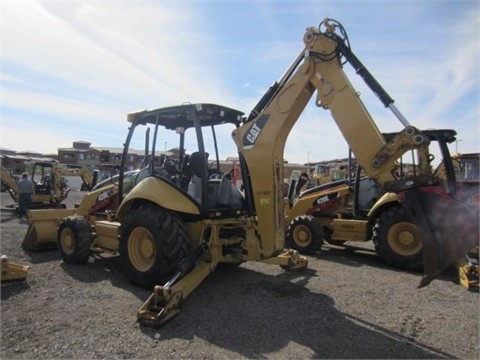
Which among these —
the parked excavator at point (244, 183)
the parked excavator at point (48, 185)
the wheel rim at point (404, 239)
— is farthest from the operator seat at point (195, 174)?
the parked excavator at point (48, 185)

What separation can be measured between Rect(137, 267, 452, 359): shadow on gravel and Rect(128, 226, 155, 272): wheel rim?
2.86ft

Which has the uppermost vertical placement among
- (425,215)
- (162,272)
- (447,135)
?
(447,135)

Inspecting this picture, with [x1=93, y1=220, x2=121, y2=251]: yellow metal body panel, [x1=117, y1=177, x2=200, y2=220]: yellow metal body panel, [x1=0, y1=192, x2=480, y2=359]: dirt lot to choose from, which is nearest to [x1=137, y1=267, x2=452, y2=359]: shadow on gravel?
[x1=0, y1=192, x2=480, y2=359]: dirt lot

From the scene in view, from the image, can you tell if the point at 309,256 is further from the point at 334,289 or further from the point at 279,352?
the point at 279,352

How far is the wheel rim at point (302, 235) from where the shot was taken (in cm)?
884

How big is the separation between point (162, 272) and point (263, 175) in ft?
6.40

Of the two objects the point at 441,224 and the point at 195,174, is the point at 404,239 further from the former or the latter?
the point at 195,174

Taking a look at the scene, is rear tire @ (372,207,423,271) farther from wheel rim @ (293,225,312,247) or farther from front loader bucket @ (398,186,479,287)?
front loader bucket @ (398,186,479,287)

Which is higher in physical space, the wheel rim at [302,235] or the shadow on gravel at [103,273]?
the wheel rim at [302,235]

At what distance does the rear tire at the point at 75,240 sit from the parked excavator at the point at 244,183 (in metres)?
0.72

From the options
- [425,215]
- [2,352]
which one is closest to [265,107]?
[425,215]

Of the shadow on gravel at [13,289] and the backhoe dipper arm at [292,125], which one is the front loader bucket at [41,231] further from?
the backhoe dipper arm at [292,125]

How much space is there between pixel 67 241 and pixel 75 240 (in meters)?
0.32

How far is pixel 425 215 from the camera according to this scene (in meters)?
4.00
